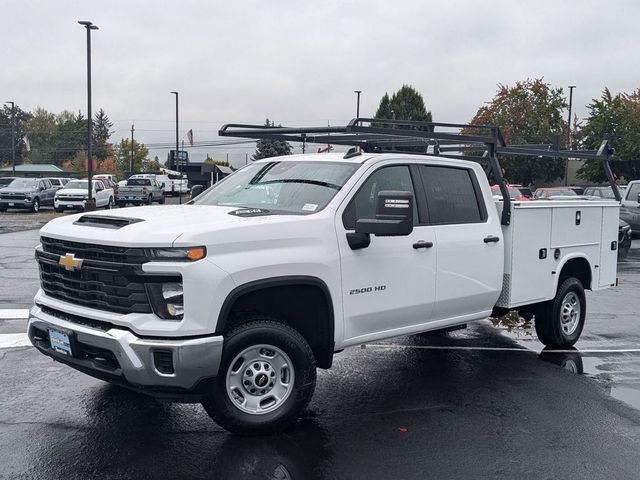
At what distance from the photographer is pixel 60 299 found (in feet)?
15.8

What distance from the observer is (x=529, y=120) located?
46031 millimetres

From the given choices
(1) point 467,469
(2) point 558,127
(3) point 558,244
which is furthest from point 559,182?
(1) point 467,469

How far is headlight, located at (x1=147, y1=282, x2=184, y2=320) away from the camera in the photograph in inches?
165

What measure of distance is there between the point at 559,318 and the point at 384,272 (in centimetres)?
296

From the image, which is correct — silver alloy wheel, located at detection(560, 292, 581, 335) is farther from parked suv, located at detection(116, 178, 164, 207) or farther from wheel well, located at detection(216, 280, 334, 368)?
parked suv, located at detection(116, 178, 164, 207)

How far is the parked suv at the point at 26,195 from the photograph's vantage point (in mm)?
31781

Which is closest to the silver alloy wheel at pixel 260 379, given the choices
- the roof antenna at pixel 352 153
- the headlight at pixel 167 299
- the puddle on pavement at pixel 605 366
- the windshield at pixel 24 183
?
the headlight at pixel 167 299

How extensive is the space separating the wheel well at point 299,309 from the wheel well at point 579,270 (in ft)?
11.5

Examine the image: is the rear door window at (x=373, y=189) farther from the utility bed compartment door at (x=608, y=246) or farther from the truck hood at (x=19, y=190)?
the truck hood at (x=19, y=190)

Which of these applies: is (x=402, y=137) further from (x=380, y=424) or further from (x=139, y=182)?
(x=139, y=182)

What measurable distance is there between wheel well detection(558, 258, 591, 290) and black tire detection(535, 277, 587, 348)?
10 centimetres

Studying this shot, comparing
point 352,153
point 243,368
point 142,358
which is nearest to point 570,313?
point 352,153

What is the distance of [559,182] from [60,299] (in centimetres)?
5189

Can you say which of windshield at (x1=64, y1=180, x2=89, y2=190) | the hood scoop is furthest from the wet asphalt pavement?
windshield at (x1=64, y1=180, x2=89, y2=190)
